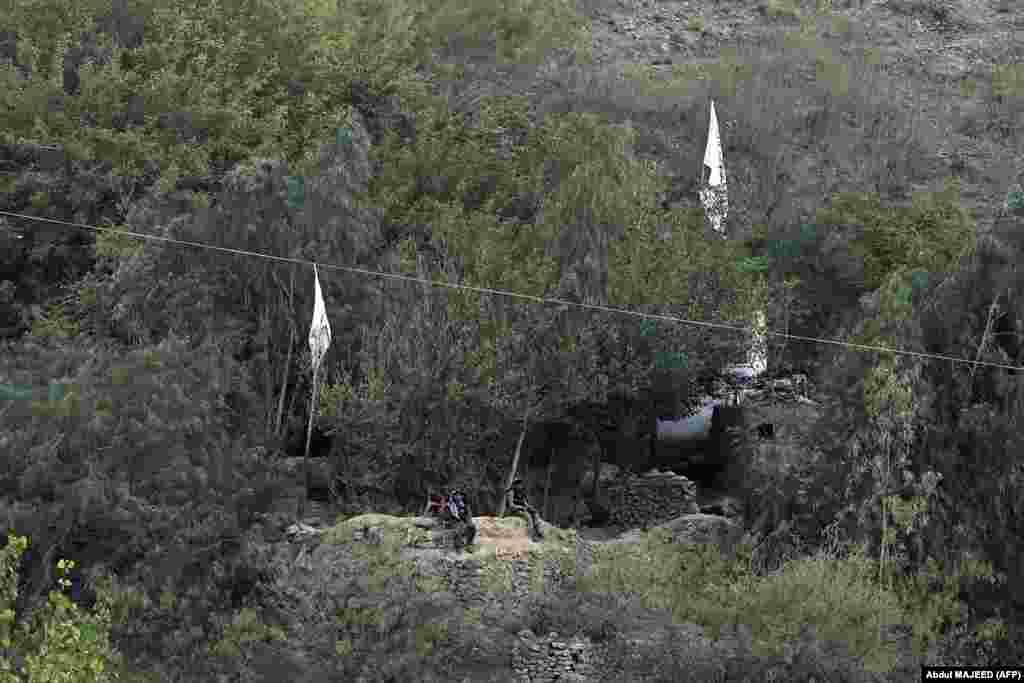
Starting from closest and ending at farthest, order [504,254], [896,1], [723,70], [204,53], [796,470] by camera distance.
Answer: [796,470] < [504,254] < [204,53] < [723,70] < [896,1]

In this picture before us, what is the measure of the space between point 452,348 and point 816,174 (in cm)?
1223

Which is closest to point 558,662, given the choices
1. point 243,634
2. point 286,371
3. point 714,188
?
point 243,634

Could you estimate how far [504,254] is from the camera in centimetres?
2238

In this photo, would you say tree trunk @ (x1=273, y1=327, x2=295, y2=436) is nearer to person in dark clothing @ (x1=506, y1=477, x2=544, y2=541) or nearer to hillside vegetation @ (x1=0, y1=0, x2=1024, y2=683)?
hillside vegetation @ (x1=0, y1=0, x2=1024, y2=683)

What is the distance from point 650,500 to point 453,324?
4030mm

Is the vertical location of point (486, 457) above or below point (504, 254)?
below

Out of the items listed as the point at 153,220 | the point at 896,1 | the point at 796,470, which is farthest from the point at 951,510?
the point at 896,1

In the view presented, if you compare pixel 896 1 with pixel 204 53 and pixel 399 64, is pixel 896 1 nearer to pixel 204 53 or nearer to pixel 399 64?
pixel 399 64

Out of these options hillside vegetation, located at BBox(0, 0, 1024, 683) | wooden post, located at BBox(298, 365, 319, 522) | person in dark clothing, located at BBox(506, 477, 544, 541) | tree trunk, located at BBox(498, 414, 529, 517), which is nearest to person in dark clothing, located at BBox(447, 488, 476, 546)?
person in dark clothing, located at BBox(506, 477, 544, 541)

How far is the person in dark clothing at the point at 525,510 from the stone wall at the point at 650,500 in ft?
7.86

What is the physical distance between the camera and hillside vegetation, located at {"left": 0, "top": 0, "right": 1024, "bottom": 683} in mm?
16859

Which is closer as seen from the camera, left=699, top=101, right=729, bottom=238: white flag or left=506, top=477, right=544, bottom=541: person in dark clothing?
left=506, top=477, right=544, bottom=541: person in dark clothing

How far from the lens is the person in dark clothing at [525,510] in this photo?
1856cm

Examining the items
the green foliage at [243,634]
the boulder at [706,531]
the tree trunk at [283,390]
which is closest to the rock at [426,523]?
the green foliage at [243,634]
